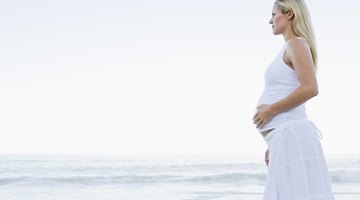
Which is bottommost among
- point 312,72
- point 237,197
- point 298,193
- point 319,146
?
point 237,197

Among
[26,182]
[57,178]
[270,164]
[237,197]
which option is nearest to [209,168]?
[57,178]

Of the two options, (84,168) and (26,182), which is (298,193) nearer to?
(26,182)

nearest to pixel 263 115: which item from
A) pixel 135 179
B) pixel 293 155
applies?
pixel 293 155

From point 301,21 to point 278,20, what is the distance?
11cm

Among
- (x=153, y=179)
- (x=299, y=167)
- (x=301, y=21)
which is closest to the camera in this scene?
(x=299, y=167)

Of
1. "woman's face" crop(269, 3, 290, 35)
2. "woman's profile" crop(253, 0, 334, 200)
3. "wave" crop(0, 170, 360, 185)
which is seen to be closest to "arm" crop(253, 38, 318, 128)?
"woman's profile" crop(253, 0, 334, 200)

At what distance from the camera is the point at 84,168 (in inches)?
899

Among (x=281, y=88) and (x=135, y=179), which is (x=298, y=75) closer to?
(x=281, y=88)

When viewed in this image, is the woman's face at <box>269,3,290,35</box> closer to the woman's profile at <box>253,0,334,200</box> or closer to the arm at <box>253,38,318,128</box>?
the woman's profile at <box>253,0,334,200</box>

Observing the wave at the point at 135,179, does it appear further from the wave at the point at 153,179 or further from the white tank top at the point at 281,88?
the white tank top at the point at 281,88

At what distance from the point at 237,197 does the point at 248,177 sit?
25.9 feet

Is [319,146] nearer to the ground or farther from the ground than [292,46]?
nearer to the ground

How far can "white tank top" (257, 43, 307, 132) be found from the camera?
2277 mm

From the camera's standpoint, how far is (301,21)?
2314 mm
